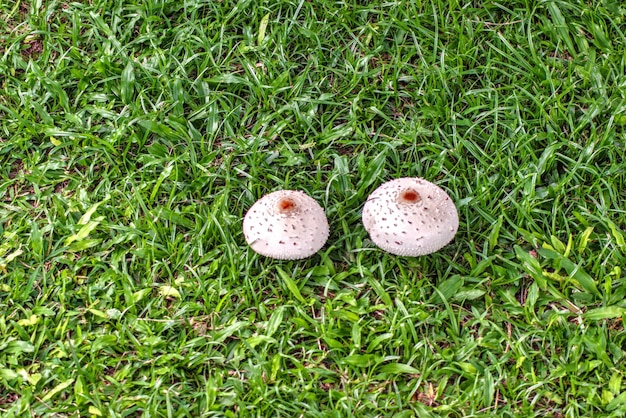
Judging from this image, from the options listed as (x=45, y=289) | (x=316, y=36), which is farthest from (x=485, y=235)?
(x=45, y=289)

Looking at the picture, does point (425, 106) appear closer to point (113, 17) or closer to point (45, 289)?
point (113, 17)

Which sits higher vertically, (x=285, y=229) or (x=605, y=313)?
(x=285, y=229)

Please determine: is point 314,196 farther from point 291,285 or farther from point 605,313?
point 605,313

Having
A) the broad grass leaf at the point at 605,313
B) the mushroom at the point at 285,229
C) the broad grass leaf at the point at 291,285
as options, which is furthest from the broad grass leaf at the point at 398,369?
the broad grass leaf at the point at 605,313

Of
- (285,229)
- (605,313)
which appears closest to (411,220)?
(285,229)

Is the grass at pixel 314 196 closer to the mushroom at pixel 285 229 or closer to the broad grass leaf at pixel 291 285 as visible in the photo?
the broad grass leaf at pixel 291 285
